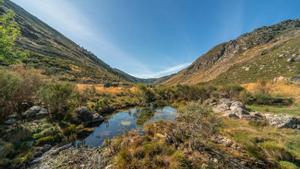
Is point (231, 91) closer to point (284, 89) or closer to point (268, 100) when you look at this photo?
point (268, 100)

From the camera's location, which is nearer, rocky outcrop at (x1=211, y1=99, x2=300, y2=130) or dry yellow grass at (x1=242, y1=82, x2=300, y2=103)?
rocky outcrop at (x1=211, y1=99, x2=300, y2=130)

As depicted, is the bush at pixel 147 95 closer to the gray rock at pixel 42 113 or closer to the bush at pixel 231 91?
the bush at pixel 231 91

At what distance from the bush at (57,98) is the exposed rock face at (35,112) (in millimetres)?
928

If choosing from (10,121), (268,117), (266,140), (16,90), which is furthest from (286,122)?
(16,90)

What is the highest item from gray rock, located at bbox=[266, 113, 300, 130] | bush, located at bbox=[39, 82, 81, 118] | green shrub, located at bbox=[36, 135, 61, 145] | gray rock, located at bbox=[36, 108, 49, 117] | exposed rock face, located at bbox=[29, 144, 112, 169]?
bush, located at bbox=[39, 82, 81, 118]

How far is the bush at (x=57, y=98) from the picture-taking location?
107 feet

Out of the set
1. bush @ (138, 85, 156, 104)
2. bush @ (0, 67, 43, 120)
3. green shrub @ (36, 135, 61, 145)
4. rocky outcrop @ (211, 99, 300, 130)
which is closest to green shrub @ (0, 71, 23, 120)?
bush @ (0, 67, 43, 120)

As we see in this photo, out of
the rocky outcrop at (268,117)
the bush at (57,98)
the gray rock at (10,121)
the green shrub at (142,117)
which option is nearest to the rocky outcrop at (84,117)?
the bush at (57,98)

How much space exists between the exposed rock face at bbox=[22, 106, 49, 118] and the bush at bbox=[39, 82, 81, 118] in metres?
0.93

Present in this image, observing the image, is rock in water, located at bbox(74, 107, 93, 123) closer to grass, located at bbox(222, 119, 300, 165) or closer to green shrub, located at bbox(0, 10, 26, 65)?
green shrub, located at bbox(0, 10, 26, 65)

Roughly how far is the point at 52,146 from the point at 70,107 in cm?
1281

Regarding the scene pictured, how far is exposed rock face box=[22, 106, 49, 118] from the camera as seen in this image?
3062 centimetres

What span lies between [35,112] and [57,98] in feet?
12.1

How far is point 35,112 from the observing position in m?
31.8
